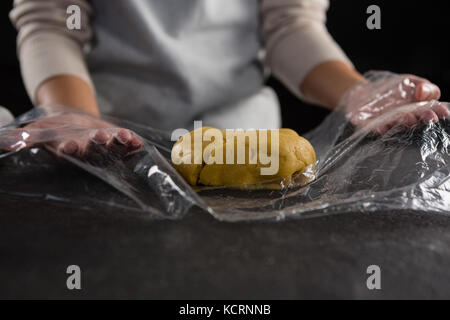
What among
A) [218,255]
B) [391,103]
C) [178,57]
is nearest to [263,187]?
[218,255]

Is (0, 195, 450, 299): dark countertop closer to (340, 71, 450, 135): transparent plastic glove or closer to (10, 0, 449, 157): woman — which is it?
(340, 71, 450, 135): transparent plastic glove

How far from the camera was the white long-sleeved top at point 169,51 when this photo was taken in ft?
3.11

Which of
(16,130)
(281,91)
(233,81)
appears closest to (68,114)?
(16,130)

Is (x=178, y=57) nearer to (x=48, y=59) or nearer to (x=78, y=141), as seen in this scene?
(x=48, y=59)

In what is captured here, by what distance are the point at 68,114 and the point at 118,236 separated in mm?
313

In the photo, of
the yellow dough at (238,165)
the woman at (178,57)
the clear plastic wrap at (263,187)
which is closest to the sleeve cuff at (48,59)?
the woman at (178,57)

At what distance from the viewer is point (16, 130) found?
628mm

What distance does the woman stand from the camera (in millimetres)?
919

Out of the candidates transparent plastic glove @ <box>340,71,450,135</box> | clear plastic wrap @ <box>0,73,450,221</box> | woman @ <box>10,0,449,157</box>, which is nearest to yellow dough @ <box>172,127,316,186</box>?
clear plastic wrap @ <box>0,73,450,221</box>

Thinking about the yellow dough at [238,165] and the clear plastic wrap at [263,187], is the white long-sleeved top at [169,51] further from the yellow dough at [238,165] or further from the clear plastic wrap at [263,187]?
the yellow dough at [238,165]

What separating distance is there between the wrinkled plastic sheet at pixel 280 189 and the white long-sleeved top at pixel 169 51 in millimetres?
306

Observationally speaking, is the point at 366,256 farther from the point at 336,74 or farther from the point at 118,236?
the point at 336,74

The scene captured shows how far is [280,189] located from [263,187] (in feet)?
0.07

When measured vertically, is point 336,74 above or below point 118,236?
above
